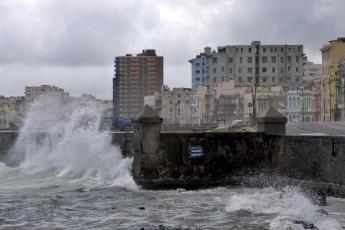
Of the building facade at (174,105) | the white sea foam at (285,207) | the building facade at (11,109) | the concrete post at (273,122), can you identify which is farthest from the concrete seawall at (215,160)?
the building facade at (11,109)

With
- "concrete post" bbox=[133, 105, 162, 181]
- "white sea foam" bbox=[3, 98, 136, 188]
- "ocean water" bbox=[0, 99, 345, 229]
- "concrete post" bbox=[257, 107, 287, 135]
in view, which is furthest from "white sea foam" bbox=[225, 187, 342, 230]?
"white sea foam" bbox=[3, 98, 136, 188]

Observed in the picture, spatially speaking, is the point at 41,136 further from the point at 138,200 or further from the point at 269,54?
the point at 269,54

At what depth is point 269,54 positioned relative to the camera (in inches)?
5969

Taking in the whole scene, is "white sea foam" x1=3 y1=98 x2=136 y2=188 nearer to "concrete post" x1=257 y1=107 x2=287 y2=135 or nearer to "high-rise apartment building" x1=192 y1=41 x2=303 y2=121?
"concrete post" x1=257 y1=107 x2=287 y2=135

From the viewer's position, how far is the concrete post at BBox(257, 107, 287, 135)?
1939cm

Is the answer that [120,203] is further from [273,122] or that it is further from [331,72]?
[331,72]

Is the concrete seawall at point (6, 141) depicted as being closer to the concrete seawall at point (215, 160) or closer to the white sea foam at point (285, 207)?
the concrete seawall at point (215, 160)

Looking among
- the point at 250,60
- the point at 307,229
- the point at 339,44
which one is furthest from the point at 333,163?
the point at 250,60

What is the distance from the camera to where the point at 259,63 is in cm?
15100

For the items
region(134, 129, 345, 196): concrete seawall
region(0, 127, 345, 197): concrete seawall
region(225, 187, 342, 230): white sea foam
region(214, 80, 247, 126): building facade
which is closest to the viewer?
region(225, 187, 342, 230): white sea foam

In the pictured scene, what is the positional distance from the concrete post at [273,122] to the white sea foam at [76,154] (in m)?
4.29

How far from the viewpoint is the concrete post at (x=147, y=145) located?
18.7m

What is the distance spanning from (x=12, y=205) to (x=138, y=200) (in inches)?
120

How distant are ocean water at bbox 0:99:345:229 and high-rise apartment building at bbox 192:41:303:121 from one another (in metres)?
125
